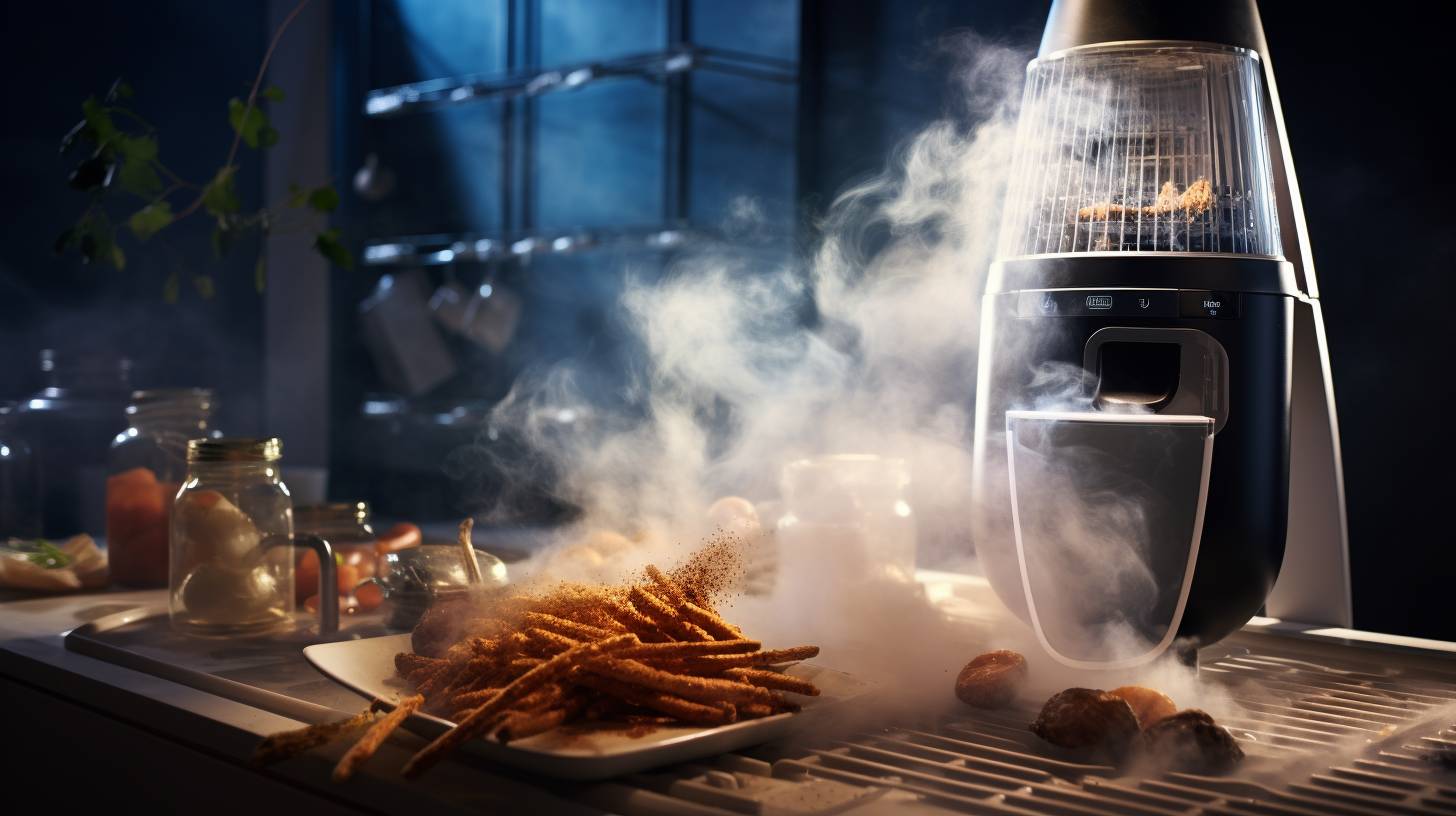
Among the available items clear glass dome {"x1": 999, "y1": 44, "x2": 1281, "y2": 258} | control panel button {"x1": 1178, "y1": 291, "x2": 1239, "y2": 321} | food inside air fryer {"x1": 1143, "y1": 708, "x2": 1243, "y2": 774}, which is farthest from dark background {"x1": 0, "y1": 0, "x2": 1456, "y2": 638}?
food inside air fryer {"x1": 1143, "y1": 708, "x2": 1243, "y2": 774}

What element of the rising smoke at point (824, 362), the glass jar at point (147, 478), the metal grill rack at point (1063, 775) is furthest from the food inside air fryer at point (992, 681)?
the glass jar at point (147, 478)

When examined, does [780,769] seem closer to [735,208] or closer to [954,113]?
[954,113]

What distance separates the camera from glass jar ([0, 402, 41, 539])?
159 cm

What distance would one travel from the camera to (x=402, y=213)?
340 cm

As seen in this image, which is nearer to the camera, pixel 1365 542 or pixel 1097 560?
pixel 1097 560

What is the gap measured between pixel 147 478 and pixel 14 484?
29 centimetres

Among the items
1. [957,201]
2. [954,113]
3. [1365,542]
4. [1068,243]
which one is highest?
[954,113]

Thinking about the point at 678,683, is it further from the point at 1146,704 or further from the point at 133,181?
the point at 133,181

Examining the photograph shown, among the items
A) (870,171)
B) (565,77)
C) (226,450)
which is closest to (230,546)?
(226,450)

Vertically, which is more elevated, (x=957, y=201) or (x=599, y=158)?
(x=599, y=158)

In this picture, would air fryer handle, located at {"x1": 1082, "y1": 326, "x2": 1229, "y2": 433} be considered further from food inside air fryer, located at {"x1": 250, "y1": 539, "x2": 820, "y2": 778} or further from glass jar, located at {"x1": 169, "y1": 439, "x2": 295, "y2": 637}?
glass jar, located at {"x1": 169, "y1": 439, "x2": 295, "y2": 637}

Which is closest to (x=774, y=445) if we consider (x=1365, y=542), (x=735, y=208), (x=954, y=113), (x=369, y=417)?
(x=735, y=208)

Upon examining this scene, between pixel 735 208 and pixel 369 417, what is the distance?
1277 mm

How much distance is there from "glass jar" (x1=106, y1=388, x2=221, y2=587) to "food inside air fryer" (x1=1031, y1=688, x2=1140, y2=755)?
3.41 feet
